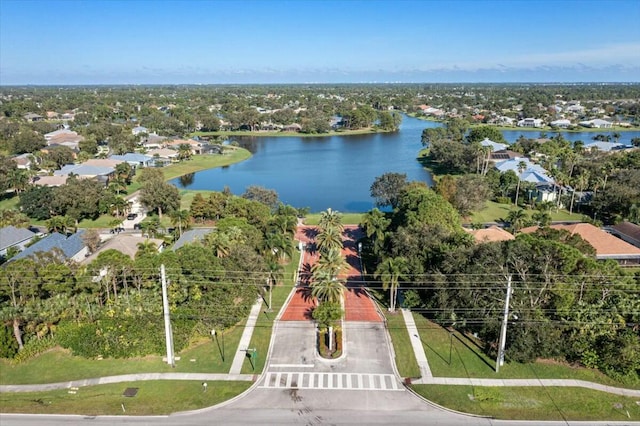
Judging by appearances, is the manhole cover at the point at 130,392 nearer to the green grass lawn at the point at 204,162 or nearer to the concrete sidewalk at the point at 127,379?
the concrete sidewalk at the point at 127,379

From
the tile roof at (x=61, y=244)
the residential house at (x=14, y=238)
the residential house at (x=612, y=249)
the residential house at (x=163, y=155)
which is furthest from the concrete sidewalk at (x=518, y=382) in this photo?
the residential house at (x=163, y=155)

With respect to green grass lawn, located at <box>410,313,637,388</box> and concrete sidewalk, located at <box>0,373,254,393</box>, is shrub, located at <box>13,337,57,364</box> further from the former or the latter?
green grass lawn, located at <box>410,313,637,388</box>

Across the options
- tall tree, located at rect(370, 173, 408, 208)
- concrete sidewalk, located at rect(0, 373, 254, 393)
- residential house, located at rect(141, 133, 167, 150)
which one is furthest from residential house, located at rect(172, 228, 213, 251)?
residential house, located at rect(141, 133, 167, 150)

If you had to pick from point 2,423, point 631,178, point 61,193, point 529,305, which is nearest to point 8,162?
point 61,193

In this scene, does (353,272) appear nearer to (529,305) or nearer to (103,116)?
(529,305)

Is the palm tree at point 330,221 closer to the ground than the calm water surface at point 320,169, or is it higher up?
higher up

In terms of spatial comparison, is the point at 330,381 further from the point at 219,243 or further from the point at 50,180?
the point at 50,180

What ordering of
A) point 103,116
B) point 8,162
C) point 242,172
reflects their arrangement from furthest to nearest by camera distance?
point 103,116
point 242,172
point 8,162
